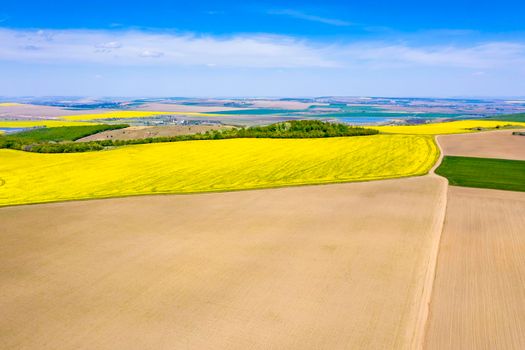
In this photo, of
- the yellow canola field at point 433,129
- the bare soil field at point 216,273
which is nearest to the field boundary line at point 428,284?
the bare soil field at point 216,273

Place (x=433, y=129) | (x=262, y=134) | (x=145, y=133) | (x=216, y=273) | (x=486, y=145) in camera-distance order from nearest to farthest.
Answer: (x=216, y=273) < (x=486, y=145) < (x=262, y=134) < (x=145, y=133) < (x=433, y=129)

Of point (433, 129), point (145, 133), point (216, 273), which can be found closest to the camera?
point (216, 273)

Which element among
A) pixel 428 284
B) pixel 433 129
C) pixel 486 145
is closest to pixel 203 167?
pixel 428 284

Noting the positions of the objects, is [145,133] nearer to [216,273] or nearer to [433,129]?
[433,129]

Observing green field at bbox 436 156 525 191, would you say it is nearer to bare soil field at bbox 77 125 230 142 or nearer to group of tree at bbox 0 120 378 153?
group of tree at bbox 0 120 378 153

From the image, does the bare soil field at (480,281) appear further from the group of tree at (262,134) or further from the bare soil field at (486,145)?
the group of tree at (262,134)

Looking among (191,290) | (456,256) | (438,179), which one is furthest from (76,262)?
(438,179)

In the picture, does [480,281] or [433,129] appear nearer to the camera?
[480,281]
